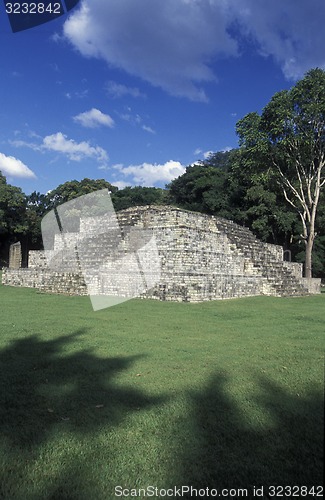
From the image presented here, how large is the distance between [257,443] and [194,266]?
9364 millimetres

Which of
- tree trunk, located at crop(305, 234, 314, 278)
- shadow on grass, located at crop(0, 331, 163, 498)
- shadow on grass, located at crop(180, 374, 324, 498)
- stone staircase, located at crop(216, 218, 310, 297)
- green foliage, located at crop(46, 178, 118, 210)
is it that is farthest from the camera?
green foliage, located at crop(46, 178, 118, 210)

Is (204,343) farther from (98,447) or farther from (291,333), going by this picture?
(98,447)

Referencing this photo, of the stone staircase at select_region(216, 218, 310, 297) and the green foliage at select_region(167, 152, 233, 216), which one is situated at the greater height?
the green foliage at select_region(167, 152, 233, 216)

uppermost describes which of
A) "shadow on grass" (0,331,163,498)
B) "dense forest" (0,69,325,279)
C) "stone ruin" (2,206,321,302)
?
"dense forest" (0,69,325,279)

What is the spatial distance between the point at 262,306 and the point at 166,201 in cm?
3715

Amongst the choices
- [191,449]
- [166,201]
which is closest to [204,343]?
[191,449]

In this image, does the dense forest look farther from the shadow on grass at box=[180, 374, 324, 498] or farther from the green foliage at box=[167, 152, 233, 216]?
the shadow on grass at box=[180, 374, 324, 498]

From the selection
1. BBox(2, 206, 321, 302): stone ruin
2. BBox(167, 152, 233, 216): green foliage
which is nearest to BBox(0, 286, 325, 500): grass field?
BBox(2, 206, 321, 302): stone ruin

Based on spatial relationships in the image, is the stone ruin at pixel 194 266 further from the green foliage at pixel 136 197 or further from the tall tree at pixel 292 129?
the green foliage at pixel 136 197

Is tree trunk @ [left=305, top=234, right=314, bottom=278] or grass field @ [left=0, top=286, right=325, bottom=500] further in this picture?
tree trunk @ [left=305, top=234, right=314, bottom=278]

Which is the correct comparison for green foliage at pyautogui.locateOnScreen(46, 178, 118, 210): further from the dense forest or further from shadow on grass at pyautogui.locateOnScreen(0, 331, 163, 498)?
shadow on grass at pyautogui.locateOnScreen(0, 331, 163, 498)

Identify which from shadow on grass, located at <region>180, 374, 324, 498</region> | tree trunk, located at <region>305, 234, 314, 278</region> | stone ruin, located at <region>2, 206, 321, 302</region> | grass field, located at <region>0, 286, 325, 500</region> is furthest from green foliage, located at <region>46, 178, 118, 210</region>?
shadow on grass, located at <region>180, 374, 324, 498</region>

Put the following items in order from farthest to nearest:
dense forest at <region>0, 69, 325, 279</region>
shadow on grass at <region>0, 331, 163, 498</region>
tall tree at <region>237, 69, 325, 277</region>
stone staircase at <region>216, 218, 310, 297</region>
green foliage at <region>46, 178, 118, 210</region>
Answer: green foliage at <region>46, 178, 118, 210</region>, dense forest at <region>0, 69, 325, 279</region>, tall tree at <region>237, 69, 325, 277</region>, stone staircase at <region>216, 218, 310, 297</region>, shadow on grass at <region>0, 331, 163, 498</region>

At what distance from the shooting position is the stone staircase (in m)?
14.2
